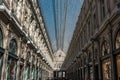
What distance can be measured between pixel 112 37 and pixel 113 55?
1235mm

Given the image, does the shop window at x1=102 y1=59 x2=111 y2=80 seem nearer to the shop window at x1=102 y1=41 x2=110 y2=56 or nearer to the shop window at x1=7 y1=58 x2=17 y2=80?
the shop window at x1=102 y1=41 x2=110 y2=56

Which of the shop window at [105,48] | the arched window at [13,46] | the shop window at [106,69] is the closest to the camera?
the shop window at [106,69]

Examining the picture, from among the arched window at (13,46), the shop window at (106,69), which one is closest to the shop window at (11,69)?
the arched window at (13,46)

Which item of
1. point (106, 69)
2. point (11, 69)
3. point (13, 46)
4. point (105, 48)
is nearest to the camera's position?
point (106, 69)

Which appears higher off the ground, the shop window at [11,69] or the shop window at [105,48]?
the shop window at [105,48]

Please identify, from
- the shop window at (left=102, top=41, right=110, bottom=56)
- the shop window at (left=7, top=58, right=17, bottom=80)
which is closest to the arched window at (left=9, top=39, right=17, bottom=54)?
the shop window at (left=7, top=58, right=17, bottom=80)

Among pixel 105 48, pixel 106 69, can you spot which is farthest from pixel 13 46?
pixel 106 69

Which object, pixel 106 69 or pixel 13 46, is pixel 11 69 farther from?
pixel 106 69

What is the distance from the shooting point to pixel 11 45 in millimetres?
14859

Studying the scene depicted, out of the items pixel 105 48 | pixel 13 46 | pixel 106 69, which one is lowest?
pixel 106 69

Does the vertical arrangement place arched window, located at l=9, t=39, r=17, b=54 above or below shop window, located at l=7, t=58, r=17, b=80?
above

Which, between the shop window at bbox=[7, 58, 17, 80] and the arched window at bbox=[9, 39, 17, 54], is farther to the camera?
the arched window at bbox=[9, 39, 17, 54]

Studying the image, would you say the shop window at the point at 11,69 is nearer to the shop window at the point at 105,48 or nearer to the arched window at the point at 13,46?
the arched window at the point at 13,46

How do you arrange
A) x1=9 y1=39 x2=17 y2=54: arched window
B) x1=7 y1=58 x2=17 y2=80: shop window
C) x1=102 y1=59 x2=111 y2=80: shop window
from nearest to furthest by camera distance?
x1=102 y1=59 x2=111 y2=80: shop window < x1=7 y1=58 x2=17 y2=80: shop window < x1=9 y1=39 x2=17 y2=54: arched window
